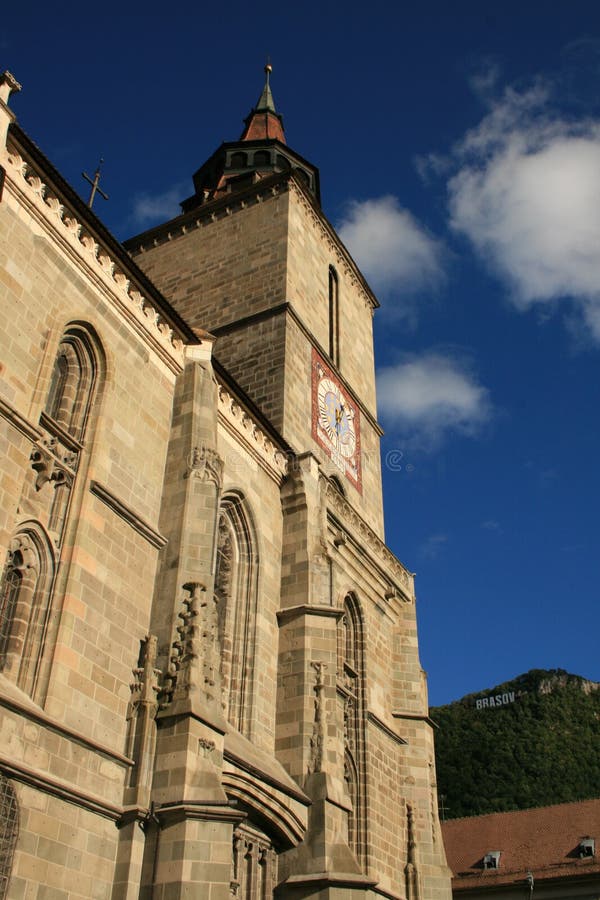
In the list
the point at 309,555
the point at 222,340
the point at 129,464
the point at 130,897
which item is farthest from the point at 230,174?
the point at 130,897

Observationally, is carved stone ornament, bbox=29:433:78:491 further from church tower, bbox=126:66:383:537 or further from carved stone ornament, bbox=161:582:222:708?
church tower, bbox=126:66:383:537

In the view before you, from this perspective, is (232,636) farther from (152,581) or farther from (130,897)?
(130,897)

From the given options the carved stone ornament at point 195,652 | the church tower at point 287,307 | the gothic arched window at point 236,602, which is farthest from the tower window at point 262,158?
the carved stone ornament at point 195,652

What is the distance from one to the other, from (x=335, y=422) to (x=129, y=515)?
408 inches

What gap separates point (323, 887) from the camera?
506 inches

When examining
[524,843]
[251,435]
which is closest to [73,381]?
[251,435]

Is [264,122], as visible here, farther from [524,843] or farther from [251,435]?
[524,843]

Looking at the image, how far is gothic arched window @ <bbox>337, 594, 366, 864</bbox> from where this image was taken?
16969 millimetres

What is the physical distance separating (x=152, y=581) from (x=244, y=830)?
3812 mm

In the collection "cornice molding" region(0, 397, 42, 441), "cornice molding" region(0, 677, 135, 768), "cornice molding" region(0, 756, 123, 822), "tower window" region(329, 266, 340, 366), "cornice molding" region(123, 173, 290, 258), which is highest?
"cornice molding" region(123, 173, 290, 258)

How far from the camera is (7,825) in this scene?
895 centimetres

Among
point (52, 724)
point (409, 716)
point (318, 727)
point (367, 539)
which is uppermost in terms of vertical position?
point (367, 539)

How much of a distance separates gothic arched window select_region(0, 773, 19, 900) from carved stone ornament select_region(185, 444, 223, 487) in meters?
5.32

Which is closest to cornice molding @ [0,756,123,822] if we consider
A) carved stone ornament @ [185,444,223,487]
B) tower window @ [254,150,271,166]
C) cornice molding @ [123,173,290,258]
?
carved stone ornament @ [185,444,223,487]
